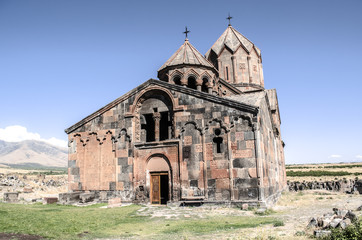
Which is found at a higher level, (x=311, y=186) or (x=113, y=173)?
(x=113, y=173)

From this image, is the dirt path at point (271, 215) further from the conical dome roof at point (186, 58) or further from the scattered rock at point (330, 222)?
the conical dome roof at point (186, 58)

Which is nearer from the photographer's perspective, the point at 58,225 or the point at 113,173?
the point at 58,225

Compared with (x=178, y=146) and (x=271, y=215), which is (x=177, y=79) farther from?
(x=271, y=215)

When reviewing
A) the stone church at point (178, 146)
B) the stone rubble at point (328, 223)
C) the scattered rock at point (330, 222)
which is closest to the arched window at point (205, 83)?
the stone church at point (178, 146)

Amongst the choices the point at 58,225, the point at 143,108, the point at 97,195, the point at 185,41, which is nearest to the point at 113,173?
the point at 97,195

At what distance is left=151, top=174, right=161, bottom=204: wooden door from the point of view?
12.3 metres

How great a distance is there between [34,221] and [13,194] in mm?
6954

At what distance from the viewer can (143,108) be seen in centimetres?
1327

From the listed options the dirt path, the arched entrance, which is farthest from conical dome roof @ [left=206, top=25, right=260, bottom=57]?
the dirt path

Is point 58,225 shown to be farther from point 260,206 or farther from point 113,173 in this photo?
point 260,206

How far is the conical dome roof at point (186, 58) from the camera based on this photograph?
15234 millimetres

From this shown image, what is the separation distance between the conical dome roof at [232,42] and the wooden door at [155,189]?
35.6 feet

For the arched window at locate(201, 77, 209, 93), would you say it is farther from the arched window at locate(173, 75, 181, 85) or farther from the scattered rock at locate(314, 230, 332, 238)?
the scattered rock at locate(314, 230, 332, 238)

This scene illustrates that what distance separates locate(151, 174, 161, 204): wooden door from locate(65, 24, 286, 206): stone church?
0.13ft
